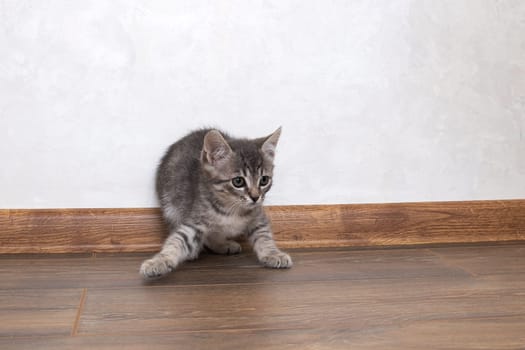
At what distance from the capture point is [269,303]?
1556mm

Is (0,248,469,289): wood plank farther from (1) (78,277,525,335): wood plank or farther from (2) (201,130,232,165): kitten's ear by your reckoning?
(2) (201,130,232,165): kitten's ear

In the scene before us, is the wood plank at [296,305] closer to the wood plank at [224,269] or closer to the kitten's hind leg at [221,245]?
the wood plank at [224,269]

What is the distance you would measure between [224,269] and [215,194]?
264 millimetres

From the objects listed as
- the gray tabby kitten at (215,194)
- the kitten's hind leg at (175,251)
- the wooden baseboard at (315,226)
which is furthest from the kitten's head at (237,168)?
the wooden baseboard at (315,226)

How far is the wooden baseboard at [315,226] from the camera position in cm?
209

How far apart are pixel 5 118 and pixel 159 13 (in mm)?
657

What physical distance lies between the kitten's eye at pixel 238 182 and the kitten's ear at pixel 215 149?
82mm

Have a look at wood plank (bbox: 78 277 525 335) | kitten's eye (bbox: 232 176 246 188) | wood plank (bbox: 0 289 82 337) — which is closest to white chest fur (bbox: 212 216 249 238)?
kitten's eye (bbox: 232 176 246 188)

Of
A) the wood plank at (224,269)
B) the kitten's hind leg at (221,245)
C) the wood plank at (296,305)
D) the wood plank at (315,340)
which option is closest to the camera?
the wood plank at (315,340)

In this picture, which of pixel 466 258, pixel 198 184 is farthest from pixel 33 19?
pixel 466 258

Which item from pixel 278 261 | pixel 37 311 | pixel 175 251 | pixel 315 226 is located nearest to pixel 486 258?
pixel 315 226

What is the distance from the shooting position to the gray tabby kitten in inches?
→ 76.5

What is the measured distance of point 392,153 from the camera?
2279 millimetres

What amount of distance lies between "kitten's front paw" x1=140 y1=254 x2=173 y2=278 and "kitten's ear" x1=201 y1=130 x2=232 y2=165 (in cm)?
38
